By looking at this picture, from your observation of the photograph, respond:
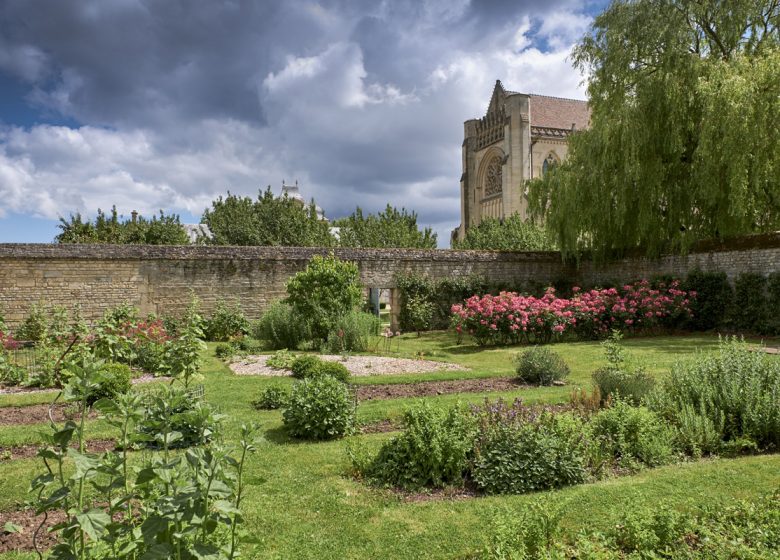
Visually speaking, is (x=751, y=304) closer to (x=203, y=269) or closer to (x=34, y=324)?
(x=203, y=269)

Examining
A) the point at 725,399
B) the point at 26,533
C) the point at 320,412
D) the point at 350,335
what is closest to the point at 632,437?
the point at 725,399

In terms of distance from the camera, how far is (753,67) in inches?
532

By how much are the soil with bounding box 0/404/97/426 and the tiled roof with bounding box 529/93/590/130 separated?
1467 inches

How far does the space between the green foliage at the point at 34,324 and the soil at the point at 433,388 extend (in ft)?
31.9

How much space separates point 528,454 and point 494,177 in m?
38.8

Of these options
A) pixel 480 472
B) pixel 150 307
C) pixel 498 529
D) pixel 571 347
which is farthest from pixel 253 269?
pixel 498 529

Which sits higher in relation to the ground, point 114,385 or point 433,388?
point 114,385

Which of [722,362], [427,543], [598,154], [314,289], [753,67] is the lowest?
[427,543]

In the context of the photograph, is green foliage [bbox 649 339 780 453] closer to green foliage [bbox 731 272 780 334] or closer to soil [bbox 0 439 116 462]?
soil [bbox 0 439 116 462]

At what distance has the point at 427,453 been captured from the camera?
423 cm

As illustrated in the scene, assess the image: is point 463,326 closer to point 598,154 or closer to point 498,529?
point 598,154

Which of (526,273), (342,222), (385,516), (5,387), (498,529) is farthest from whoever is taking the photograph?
(342,222)

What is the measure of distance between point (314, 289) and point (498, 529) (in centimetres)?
1009

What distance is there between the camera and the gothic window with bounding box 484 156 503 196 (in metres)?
40.1
